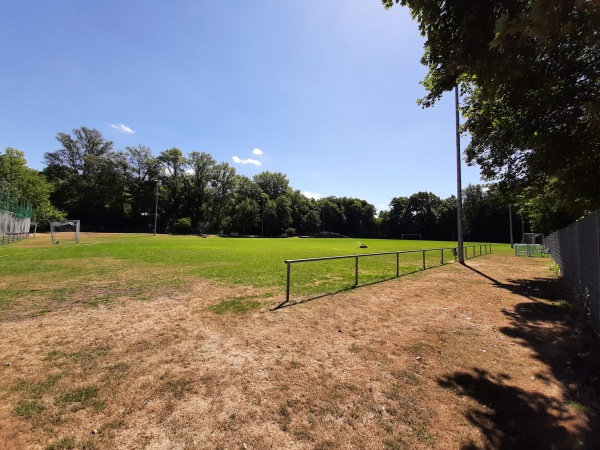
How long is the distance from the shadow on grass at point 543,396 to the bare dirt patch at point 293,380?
0.02 meters

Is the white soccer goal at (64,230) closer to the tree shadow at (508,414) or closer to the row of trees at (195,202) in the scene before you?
the row of trees at (195,202)

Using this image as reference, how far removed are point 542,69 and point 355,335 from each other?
6.30m

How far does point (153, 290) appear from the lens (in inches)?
358

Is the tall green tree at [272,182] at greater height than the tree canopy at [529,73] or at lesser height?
greater

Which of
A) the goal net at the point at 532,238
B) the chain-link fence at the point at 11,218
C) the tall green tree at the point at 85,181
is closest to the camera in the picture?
the chain-link fence at the point at 11,218

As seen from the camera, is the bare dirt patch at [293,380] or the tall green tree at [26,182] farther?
the tall green tree at [26,182]

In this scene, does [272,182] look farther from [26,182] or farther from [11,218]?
[11,218]

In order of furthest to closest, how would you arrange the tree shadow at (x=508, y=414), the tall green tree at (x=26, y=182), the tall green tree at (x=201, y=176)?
the tall green tree at (x=201, y=176), the tall green tree at (x=26, y=182), the tree shadow at (x=508, y=414)

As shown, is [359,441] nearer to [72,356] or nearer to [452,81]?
[72,356]

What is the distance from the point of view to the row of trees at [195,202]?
72875 millimetres

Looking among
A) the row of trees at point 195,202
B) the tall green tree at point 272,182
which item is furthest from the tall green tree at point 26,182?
the tall green tree at point 272,182

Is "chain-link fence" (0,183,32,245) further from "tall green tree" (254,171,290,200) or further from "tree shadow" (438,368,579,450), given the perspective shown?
"tall green tree" (254,171,290,200)

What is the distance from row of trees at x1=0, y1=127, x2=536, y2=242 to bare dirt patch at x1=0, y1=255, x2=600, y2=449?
66.0 m

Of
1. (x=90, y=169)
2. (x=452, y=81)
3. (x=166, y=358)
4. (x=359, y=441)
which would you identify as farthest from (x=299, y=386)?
(x=90, y=169)
